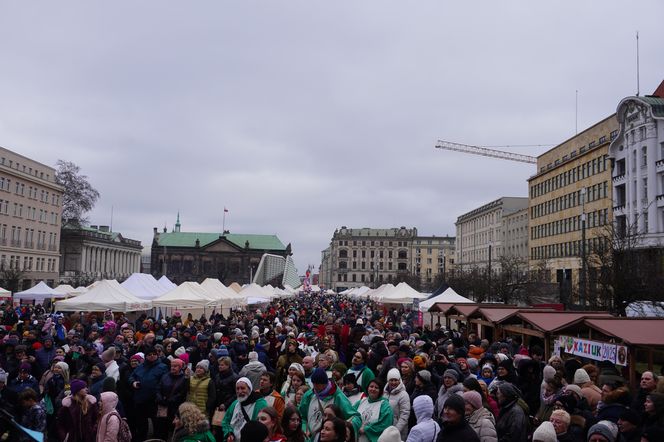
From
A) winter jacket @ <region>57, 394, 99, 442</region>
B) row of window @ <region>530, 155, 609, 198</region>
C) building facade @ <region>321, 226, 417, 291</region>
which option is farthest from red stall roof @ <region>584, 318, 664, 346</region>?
building facade @ <region>321, 226, 417, 291</region>

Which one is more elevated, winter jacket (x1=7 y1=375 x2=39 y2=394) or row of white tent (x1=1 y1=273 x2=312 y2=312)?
row of white tent (x1=1 y1=273 x2=312 y2=312)

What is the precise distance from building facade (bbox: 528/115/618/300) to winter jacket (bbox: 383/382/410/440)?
157ft

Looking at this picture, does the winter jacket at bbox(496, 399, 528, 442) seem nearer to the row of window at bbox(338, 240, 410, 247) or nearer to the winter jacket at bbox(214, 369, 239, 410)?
the winter jacket at bbox(214, 369, 239, 410)

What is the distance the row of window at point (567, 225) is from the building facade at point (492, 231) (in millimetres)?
8584

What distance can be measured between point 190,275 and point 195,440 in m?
140

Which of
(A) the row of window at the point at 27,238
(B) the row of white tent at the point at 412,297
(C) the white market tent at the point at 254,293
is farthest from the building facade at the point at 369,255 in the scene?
(B) the row of white tent at the point at 412,297

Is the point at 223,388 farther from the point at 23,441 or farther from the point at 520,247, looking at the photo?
the point at 520,247

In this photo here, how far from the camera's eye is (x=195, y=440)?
5.90 meters

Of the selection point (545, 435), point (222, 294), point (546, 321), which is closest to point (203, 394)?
point (545, 435)

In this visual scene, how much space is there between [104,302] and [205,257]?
126 m

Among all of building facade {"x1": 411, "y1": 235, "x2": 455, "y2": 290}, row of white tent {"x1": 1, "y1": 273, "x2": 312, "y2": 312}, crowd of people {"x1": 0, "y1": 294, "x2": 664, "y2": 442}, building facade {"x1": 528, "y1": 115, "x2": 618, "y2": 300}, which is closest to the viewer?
crowd of people {"x1": 0, "y1": 294, "x2": 664, "y2": 442}

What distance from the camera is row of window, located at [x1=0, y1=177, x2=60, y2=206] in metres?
67.2

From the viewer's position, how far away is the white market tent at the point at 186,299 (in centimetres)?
2425

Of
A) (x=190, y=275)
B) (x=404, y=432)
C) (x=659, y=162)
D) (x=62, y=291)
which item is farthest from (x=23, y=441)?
(x=190, y=275)
